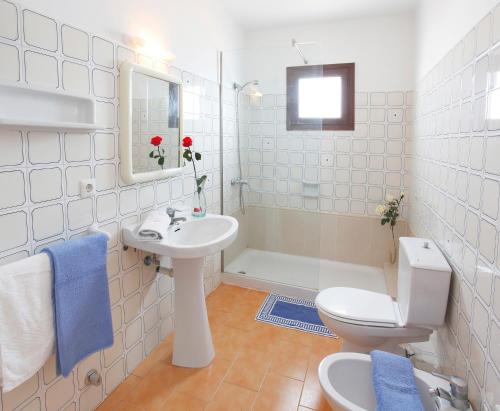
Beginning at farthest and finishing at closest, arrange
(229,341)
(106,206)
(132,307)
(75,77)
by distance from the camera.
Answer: (229,341), (132,307), (106,206), (75,77)

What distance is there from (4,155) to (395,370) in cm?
169

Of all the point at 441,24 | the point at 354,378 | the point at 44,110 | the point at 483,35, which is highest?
the point at 441,24

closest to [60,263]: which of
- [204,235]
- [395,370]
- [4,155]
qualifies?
[4,155]

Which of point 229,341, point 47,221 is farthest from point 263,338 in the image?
point 47,221

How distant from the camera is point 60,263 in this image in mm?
1329

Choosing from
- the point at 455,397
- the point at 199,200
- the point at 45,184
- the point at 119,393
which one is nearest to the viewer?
the point at 455,397

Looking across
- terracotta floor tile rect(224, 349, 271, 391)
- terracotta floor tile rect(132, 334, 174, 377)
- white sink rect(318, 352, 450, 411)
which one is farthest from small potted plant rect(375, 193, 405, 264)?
terracotta floor tile rect(132, 334, 174, 377)

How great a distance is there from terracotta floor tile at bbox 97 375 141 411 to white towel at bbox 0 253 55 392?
2.05 ft

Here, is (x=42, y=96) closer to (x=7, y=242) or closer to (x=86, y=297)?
(x=7, y=242)

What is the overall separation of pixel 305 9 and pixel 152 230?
242 centimetres

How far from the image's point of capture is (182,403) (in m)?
1.77

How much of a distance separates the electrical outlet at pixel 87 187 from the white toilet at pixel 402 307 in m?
1.35

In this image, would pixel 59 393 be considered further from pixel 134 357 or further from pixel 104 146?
pixel 104 146

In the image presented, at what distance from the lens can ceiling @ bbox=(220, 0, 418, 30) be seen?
2.83m
